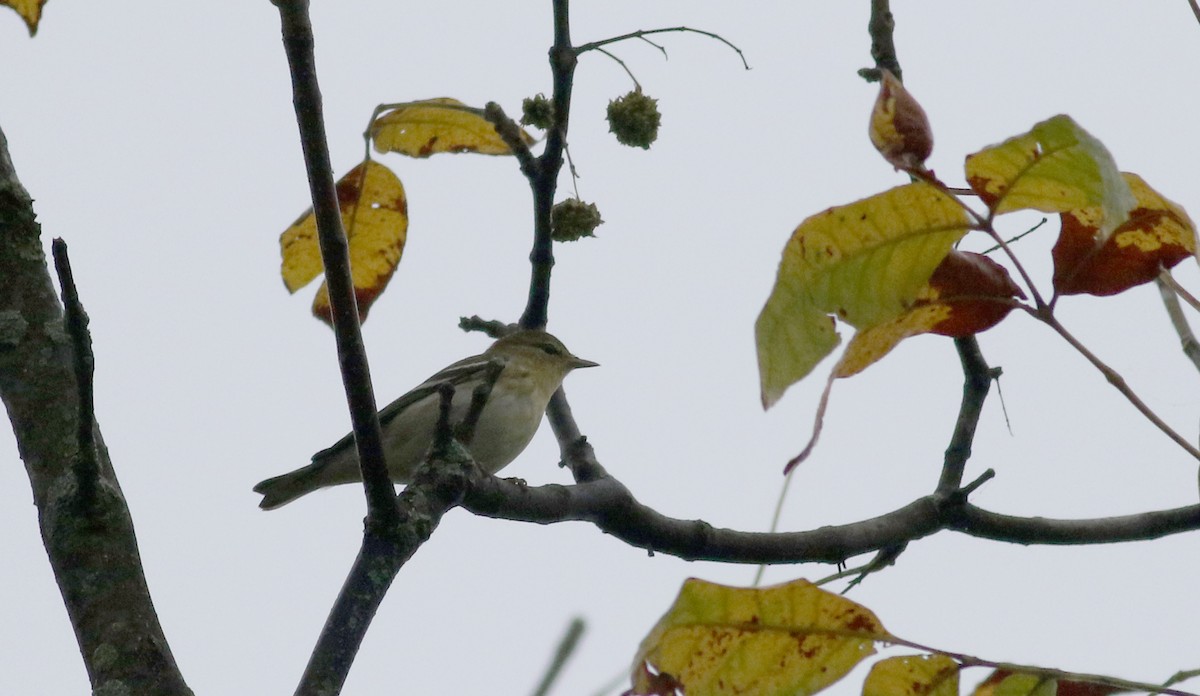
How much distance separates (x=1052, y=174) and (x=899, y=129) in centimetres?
16

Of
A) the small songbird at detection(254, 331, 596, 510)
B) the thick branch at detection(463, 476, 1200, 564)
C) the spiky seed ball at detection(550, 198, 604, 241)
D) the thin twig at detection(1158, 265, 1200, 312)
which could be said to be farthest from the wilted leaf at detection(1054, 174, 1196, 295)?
the small songbird at detection(254, 331, 596, 510)

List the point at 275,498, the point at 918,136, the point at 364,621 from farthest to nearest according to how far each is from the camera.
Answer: the point at 275,498 → the point at 364,621 → the point at 918,136

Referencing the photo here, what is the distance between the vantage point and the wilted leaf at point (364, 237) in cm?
250

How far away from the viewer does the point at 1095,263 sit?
4.99ft

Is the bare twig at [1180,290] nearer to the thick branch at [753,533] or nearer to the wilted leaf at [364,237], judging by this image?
the thick branch at [753,533]

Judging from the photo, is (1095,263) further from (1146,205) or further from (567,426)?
(567,426)

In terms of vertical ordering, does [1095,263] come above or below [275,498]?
below

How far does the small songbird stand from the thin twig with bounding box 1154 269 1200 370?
14.4 ft

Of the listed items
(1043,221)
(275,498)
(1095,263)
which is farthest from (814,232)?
(275,498)

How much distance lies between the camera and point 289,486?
6.70 m

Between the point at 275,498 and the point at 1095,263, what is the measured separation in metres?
5.78

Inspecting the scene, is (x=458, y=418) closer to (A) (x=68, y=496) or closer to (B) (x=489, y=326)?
(B) (x=489, y=326)

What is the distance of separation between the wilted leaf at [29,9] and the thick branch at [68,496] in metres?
0.49

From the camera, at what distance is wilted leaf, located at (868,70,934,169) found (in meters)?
1.37
